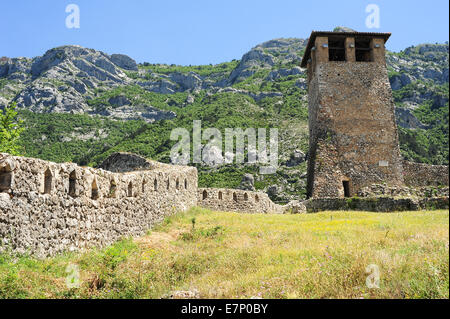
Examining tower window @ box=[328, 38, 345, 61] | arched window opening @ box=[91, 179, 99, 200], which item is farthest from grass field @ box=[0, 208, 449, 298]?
tower window @ box=[328, 38, 345, 61]

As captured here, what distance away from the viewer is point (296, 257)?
7305 mm

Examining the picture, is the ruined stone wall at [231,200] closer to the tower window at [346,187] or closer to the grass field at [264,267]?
the tower window at [346,187]

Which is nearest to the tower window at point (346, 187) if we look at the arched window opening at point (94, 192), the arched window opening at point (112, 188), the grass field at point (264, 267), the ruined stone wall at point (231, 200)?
the ruined stone wall at point (231, 200)

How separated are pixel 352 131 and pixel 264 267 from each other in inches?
631

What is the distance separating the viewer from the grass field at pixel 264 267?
520 centimetres

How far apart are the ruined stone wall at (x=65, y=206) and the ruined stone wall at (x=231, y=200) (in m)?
7.35

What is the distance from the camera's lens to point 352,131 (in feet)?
69.1

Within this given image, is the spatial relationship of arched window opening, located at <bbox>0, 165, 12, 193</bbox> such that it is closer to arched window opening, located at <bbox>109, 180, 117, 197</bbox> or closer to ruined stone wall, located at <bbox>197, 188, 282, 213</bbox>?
arched window opening, located at <bbox>109, 180, 117, 197</bbox>

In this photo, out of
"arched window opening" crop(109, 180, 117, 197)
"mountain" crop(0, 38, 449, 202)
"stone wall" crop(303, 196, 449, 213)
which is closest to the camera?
"arched window opening" crop(109, 180, 117, 197)

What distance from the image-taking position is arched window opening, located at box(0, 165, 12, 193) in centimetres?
591

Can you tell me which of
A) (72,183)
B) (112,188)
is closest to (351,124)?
(112,188)

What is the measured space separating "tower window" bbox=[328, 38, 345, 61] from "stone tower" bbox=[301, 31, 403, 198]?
0.14m

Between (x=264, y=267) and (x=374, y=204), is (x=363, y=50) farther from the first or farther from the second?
(x=264, y=267)
